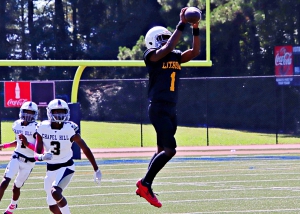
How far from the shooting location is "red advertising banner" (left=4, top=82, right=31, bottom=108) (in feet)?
72.8

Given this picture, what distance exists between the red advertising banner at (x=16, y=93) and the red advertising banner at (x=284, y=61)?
34.4ft

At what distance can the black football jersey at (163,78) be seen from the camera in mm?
7820

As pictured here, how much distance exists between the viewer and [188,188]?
13109 mm

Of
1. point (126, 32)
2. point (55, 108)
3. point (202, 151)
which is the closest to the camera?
point (55, 108)

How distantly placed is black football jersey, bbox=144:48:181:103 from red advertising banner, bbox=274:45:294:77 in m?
21.1

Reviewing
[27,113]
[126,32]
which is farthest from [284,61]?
[27,113]

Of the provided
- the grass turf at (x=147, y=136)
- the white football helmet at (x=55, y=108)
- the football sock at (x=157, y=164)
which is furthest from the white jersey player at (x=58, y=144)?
the grass turf at (x=147, y=136)

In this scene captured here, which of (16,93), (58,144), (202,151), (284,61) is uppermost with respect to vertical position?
(284,61)

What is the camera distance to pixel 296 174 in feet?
49.9

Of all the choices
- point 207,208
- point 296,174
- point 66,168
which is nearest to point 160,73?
point 66,168

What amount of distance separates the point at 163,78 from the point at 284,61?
21443 mm

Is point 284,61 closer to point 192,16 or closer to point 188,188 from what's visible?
point 188,188

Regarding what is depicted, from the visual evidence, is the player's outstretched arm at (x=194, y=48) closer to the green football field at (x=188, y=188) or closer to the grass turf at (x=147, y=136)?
the green football field at (x=188, y=188)

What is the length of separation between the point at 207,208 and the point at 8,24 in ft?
110
